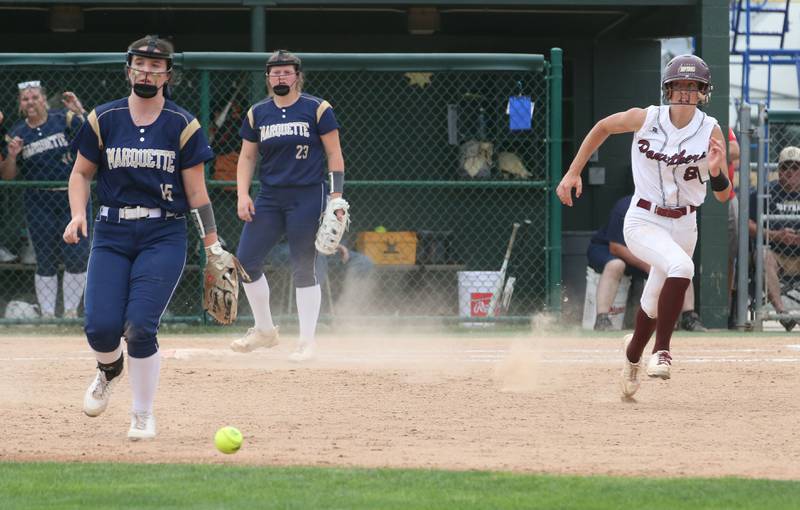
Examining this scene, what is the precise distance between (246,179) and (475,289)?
4244 millimetres

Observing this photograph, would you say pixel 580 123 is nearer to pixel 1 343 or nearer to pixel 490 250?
pixel 490 250

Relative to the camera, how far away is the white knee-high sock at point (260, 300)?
9.45 meters

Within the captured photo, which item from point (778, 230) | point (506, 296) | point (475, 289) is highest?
point (778, 230)

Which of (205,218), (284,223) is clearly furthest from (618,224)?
(205,218)

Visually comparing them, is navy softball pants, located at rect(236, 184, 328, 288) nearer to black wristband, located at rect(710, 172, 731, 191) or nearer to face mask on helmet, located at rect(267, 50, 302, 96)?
face mask on helmet, located at rect(267, 50, 302, 96)

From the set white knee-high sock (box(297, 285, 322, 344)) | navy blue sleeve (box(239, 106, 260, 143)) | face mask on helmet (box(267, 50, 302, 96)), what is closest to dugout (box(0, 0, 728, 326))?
navy blue sleeve (box(239, 106, 260, 143))

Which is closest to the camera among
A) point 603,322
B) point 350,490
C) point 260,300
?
point 350,490

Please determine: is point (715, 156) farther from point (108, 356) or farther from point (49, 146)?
point (49, 146)

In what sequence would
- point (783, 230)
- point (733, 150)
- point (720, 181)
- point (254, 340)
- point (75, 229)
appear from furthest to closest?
point (783, 230) < point (733, 150) < point (254, 340) < point (720, 181) < point (75, 229)

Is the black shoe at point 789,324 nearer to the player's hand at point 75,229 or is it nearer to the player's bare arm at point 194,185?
the player's bare arm at point 194,185

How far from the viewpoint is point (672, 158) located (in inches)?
288

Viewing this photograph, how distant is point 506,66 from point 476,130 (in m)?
2.75

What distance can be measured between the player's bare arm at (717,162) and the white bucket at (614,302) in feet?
16.8

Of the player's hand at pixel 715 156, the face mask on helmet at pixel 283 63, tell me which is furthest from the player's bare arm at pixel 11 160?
the player's hand at pixel 715 156
